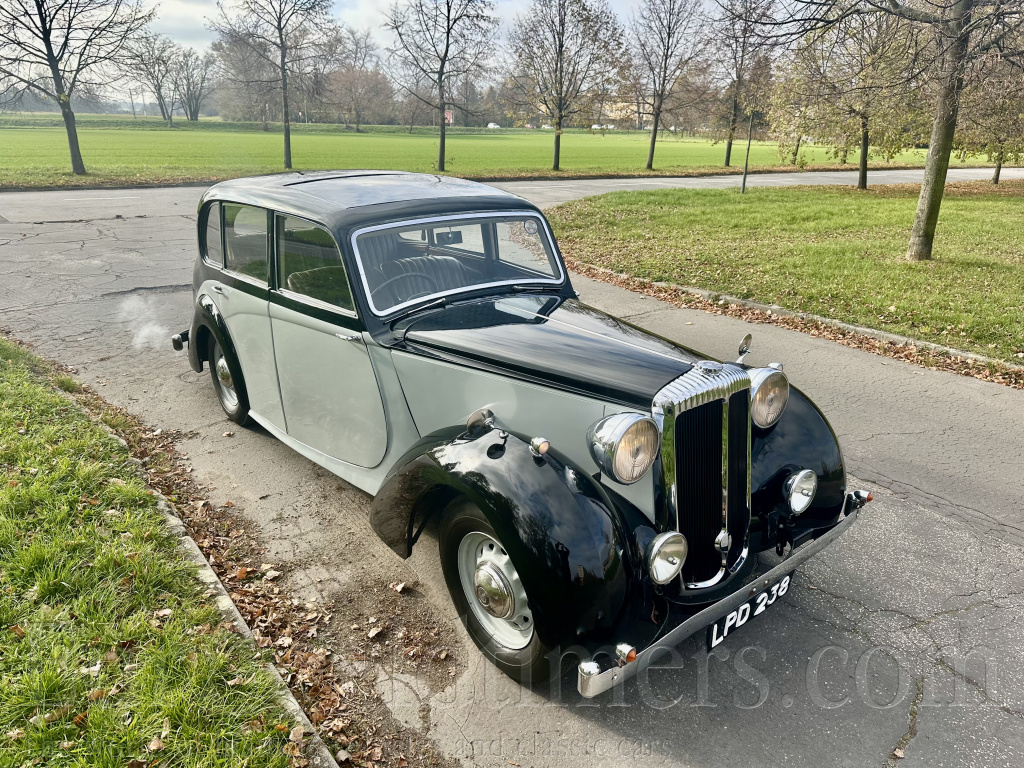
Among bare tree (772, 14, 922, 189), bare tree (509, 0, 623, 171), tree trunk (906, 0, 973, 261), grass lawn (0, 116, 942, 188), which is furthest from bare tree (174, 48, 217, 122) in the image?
tree trunk (906, 0, 973, 261)

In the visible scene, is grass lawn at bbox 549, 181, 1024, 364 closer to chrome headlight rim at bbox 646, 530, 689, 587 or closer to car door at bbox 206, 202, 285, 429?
chrome headlight rim at bbox 646, 530, 689, 587

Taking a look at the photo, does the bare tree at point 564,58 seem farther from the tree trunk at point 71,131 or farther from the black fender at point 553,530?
the black fender at point 553,530

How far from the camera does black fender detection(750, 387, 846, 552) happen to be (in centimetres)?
295

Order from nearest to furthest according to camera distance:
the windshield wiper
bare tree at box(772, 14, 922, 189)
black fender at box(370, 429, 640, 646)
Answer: black fender at box(370, 429, 640, 646) < the windshield wiper < bare tree at box(772, 14, 922, 189)

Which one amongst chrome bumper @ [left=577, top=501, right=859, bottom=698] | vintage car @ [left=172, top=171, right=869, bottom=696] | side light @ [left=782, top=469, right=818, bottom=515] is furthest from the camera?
side light @ [left=782, top=469, right=818, bottom=515]

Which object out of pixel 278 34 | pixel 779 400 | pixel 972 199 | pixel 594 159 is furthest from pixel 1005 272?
Answer: pixel 594 159

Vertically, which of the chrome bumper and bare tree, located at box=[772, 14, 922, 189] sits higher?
bare tree, located at box=[772, 14, 922, 189]

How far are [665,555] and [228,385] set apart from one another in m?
3.87

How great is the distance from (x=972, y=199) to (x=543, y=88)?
17.4 meters

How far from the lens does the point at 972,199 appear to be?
67.9 feet

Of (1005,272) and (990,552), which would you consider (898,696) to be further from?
(1005,272)

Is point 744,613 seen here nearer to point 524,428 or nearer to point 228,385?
point 524,428

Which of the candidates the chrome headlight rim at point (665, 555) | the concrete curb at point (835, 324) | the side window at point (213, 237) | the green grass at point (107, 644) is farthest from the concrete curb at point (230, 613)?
the concrete curb at point (835, 324)

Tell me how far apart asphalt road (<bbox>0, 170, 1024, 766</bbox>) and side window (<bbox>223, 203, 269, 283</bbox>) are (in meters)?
1.34
